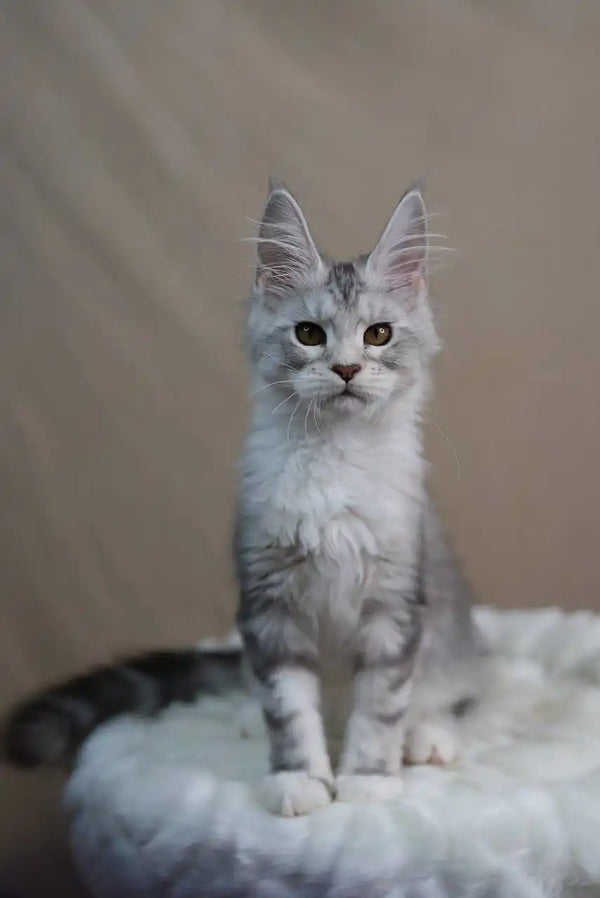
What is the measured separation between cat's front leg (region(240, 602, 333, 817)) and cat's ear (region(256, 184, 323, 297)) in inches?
14.7

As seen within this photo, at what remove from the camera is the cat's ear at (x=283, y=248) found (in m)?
1.02

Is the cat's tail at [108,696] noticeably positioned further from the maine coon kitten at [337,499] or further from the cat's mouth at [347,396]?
the cat's mouth at [347,396]

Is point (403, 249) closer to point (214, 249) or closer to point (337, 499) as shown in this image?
point (337, 499)

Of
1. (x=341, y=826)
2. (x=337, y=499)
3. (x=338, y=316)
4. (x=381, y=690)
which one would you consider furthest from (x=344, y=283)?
(x=341, y=826)

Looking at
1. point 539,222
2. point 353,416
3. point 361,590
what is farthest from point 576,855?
point 539,222

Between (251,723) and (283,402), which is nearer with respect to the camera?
(283,402)

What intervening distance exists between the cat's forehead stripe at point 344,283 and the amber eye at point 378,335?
0.04 metres

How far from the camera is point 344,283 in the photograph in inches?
40.1

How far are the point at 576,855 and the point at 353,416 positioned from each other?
1.61 ft

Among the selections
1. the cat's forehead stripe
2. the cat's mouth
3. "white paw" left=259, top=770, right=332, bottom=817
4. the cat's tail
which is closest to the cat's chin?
the cat's mouth

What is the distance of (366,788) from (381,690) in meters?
0.11

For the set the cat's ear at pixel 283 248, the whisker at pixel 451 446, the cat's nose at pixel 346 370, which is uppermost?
the cat's ear at pixel 283 248

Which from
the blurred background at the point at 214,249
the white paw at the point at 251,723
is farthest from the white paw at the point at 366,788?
the blurred background at the point at 214,249

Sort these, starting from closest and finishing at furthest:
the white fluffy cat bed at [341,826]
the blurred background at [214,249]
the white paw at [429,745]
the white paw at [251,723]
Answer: the white fluffy cat bed at [341,826] < the white paw at [429,745] < the white paw at [251,723] < the blurred background at [214,249]
